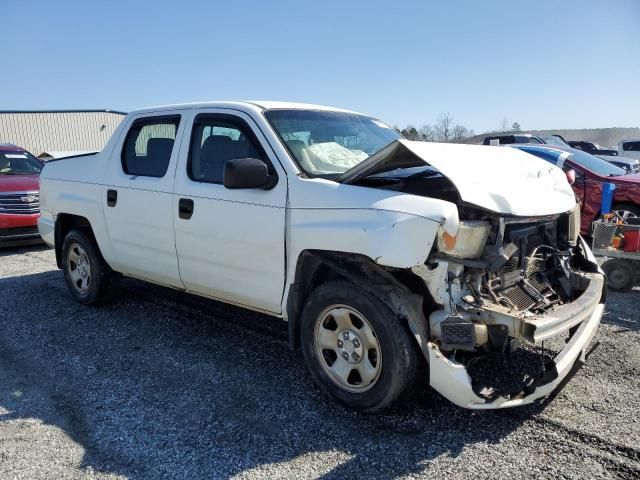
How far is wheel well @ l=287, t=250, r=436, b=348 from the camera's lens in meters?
2.98

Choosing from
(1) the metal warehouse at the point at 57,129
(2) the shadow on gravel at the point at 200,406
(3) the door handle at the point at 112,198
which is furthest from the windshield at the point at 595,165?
(1) the metal warehouse at the point at 57,129

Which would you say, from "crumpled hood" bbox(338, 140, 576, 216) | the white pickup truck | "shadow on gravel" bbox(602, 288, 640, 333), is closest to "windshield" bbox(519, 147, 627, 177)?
"shadow on gravel" bbox(602, 288, 640, 333)

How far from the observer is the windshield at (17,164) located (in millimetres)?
10008

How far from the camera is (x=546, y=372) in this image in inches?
116

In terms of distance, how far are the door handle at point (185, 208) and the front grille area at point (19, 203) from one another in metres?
5.77

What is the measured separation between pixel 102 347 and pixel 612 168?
8.80m

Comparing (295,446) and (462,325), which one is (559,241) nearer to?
(462,325)

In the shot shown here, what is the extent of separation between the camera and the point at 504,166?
11.5 ft

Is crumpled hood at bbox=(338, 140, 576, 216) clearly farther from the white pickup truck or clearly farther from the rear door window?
the rear door window

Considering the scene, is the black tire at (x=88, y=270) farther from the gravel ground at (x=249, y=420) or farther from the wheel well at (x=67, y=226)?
the gravel ground at (x=249, y=420)

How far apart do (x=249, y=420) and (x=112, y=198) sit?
264 cm

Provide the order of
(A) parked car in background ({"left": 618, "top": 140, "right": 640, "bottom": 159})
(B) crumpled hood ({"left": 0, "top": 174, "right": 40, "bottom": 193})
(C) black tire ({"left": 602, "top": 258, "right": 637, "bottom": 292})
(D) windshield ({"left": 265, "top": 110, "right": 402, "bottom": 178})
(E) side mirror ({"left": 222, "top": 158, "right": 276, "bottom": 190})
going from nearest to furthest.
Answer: (E) side mirror ({"left": 222, "top": 158, "right": 276, "bottom": 190}) → (D) windshield ({"left": 265, "top": 110, "right": 402, "bottom": 178}) → (C) black tire ({"left": 602, "top": 258, "right": 637, "bottom": 292}) → (B) crumpled hood ({"left": 0, "top": 174, "right": 40, "bottom": 193}) → (A) parked car in background ({"left": 618, "top": 140, "right": 640, "bottom": 159})

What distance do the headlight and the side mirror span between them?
4.16 ft

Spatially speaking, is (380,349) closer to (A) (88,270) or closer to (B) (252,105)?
(B) (252,105)
